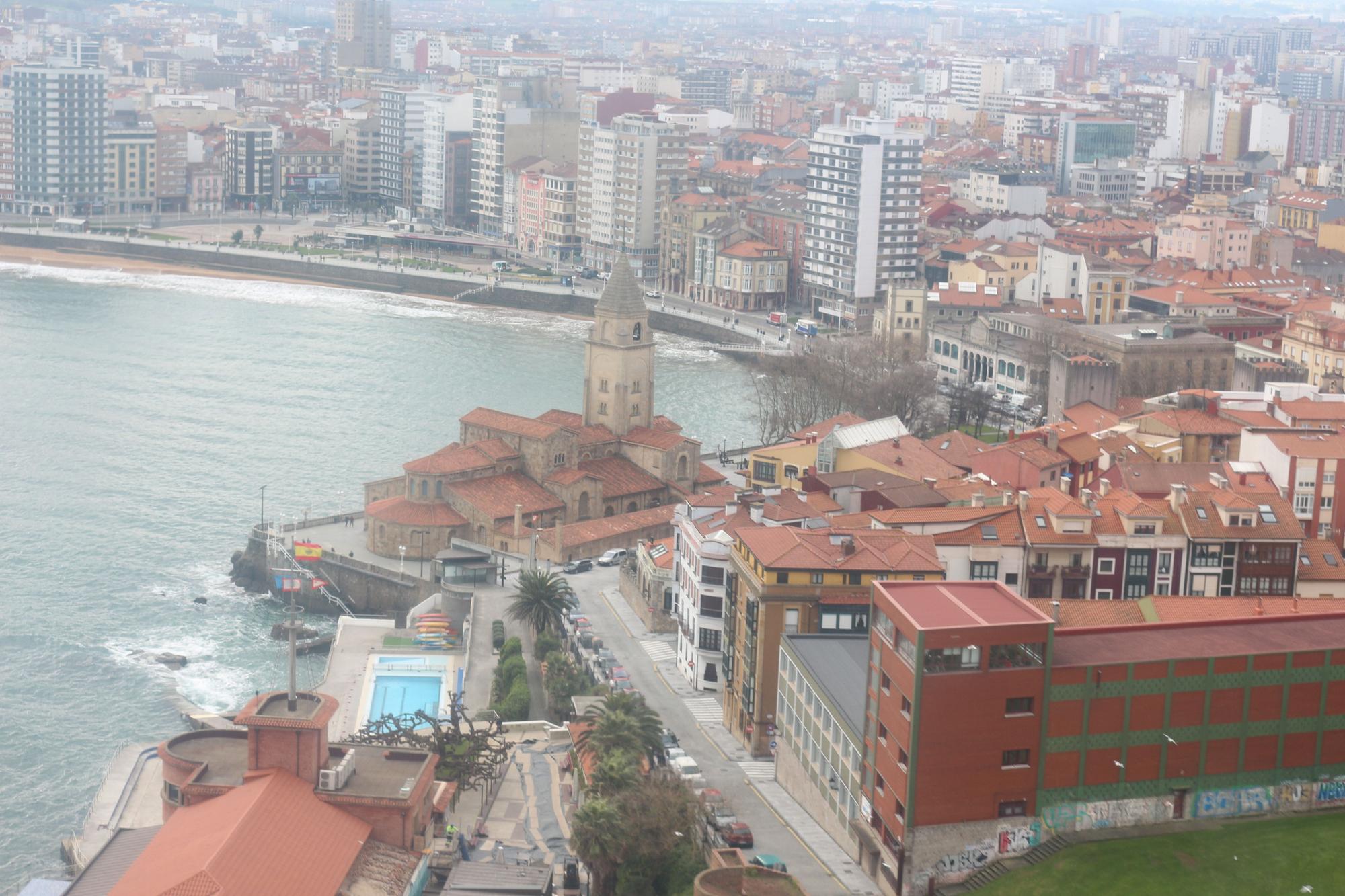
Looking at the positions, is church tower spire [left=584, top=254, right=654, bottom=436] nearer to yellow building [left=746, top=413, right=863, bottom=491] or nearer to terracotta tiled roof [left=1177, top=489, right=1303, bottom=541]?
yellow building [left=746, top=413, right=863, bottom=491]

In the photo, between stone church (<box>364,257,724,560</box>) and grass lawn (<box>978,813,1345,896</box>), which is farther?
stone church (<box>364,257,724,560</box>)

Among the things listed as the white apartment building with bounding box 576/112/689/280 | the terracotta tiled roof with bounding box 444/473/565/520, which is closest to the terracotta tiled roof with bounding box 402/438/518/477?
the terracotta tiled roof with bounding box 444/473/565/520

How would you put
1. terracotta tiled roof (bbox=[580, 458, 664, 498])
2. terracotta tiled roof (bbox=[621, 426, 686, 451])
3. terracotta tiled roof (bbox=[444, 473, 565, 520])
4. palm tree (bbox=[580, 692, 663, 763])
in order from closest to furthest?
palm tree (bbox=[580, 692, 663, 763]) → terracotta tiled roof (bbox=[444, 473, 565, 520]) → terracotta tiled roof (bbox=[580, 458, 664, 498]) → terracotta tiled roof (bbox=[621, 426, 686, 451])

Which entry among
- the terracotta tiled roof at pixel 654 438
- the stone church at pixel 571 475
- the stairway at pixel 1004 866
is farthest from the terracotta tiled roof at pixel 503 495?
the stairway at pixel 1004 866

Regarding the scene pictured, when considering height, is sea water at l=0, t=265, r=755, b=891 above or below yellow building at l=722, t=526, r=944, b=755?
below

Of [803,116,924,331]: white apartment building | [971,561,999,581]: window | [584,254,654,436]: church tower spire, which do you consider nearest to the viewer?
[971,561,999,581]: window

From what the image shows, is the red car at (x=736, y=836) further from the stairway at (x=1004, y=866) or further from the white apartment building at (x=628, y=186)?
the white apartment building at (x=628, y=186)

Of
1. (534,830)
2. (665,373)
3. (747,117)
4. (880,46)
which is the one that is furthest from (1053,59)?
(534,830)
